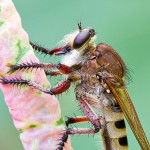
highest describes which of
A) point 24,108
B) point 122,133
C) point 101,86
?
point 24,108

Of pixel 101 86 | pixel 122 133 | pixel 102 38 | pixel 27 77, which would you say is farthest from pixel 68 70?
pixel 102 38

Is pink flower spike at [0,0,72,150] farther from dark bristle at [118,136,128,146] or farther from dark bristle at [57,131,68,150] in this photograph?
dark bristle at [118,136,128,146]

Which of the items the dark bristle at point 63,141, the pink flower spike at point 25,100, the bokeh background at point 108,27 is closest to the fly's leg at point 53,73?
the dark bristle at point 63,141

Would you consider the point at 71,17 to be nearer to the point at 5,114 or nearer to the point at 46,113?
the point at 5,114

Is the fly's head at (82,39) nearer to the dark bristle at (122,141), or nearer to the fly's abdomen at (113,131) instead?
the fly's abdomen at (113,131)

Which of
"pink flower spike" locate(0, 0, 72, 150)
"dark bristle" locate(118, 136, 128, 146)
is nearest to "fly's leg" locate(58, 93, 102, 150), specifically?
"dark bristle" locate(118, 136, 128, 146)

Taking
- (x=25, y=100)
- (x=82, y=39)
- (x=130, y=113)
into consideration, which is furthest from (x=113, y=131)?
(x=25, y=100)
